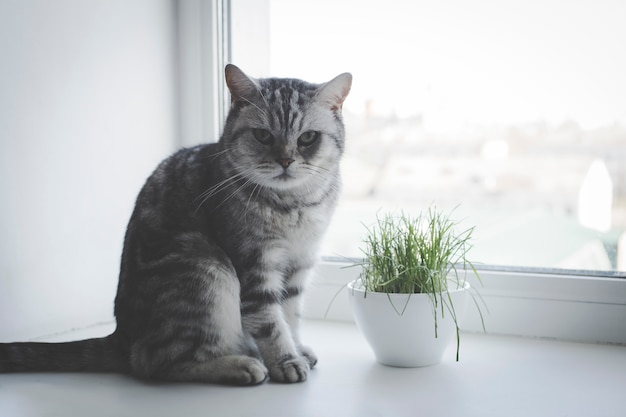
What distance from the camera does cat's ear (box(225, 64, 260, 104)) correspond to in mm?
1410

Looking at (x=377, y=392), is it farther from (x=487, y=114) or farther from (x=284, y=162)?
(x=487, y=114)

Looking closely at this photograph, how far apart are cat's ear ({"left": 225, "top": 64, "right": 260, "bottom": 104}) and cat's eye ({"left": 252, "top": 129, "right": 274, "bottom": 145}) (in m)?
0.08

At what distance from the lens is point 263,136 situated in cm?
141

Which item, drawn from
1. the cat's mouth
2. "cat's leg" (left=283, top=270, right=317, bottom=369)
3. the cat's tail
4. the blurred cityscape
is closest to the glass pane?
the blurred cityscape

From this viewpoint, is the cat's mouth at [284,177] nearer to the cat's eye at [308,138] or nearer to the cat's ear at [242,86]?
the cat's eye at [308,138]

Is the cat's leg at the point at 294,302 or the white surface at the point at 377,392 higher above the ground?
the cat's leg at the point at 294,302

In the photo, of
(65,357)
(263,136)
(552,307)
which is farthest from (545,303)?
(65,357)

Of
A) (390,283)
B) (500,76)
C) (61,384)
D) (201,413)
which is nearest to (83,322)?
(61,384)

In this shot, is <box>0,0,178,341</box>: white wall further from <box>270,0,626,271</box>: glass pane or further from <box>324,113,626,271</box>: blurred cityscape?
<box>324,113,626,271</box>: blurred cityscape

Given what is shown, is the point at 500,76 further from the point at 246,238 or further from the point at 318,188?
the point at 246,238

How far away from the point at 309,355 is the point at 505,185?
74 cm

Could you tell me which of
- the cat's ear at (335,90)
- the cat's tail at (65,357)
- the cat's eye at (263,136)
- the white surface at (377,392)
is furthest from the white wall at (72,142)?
the cat's ear at (335,90)

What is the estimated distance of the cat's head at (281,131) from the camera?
1.39 metres

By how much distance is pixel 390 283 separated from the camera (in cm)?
143
